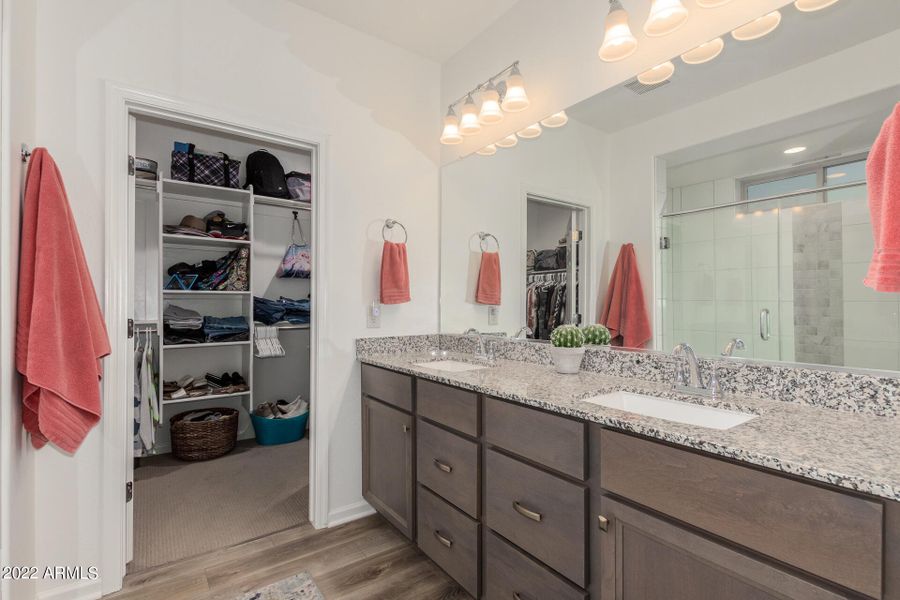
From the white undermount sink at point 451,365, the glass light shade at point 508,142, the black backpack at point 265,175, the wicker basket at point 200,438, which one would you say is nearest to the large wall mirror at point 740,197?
the glass light shade at point 508,142

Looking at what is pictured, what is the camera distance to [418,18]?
2332mm

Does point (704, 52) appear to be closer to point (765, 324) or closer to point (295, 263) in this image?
point (765, 324)

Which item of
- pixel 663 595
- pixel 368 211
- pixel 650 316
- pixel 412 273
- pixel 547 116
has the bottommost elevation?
pixel 663 595

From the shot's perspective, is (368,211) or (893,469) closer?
(893,469)

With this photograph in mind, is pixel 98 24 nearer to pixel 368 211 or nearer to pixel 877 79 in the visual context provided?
pixel 368 211

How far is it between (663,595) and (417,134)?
246 cm

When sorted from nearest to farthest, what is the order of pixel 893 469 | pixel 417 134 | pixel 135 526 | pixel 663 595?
pixel 893 469, pixel 663 595, pixel 135 526, pixel 417 134

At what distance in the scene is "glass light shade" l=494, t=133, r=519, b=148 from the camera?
7.58ft

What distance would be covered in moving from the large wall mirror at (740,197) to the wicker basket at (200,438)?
2.54 metres

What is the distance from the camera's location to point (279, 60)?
2203 mm

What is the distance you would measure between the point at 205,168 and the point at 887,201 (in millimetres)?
3595

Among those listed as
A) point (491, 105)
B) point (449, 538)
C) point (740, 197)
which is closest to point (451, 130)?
point (491, 105)

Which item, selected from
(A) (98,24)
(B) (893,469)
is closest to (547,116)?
(B) (893,469)

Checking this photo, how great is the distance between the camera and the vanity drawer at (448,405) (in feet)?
5.29
